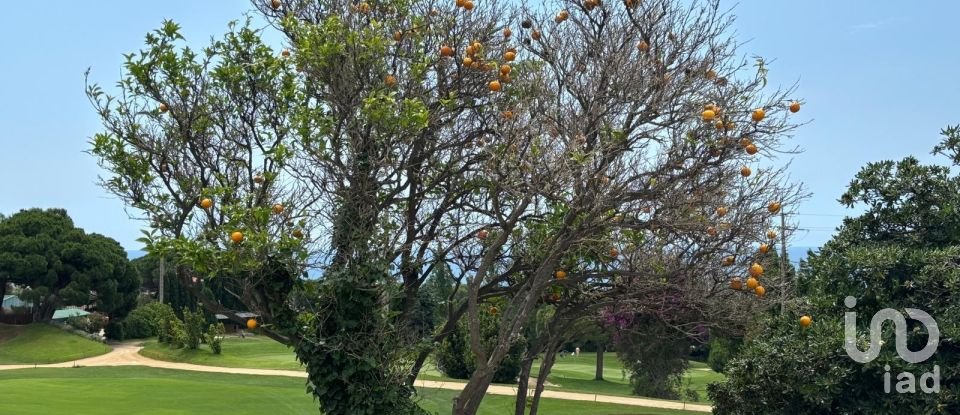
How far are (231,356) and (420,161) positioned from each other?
3070 cm

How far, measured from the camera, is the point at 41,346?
37.4m

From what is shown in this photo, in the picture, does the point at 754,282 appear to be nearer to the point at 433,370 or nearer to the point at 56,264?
the point at 433,370

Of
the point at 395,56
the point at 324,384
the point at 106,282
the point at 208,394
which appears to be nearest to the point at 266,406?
the point at 208,394

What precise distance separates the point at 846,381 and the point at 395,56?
5.96 m

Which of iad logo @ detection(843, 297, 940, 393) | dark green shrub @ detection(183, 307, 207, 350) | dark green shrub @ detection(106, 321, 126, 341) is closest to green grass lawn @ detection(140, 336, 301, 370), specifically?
dark green shrub @ detection(183, 307, 207, 350)

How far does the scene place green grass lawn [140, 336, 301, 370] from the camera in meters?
32.9

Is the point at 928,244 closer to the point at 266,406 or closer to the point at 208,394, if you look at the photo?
the point at 266,406

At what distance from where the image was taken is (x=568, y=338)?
1040 centimetres

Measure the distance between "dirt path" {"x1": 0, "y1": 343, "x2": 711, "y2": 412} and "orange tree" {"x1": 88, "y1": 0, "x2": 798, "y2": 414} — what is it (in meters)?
7.10

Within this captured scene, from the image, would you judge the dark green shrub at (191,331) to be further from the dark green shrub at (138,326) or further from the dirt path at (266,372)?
the dark green shrub at (138,326)

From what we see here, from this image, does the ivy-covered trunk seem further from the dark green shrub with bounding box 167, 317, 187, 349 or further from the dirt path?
the dark green shrub with bounding box 167, 317, 187, 349

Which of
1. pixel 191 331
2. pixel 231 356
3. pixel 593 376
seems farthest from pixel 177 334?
pixel 593 376

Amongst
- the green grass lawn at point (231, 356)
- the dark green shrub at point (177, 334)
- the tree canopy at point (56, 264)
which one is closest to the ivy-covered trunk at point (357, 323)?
the green grass lawn at point (231, 356)

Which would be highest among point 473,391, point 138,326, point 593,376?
point 473,391
